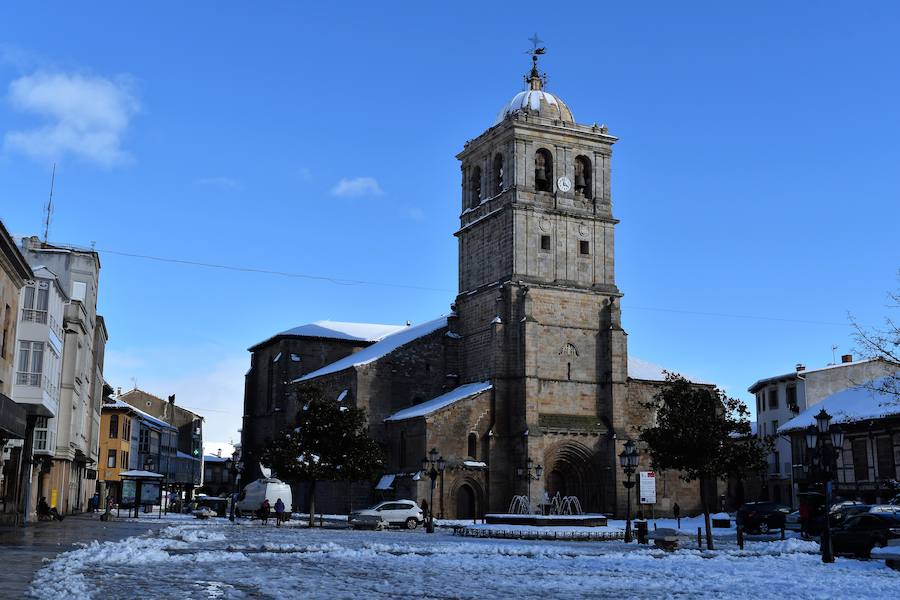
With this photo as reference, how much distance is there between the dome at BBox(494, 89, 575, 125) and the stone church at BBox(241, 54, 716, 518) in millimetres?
112

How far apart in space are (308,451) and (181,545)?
2192 cm

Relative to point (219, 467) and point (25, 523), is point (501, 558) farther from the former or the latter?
point (219, 467)

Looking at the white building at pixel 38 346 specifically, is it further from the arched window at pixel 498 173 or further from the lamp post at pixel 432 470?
the arched window at pixel 498 173

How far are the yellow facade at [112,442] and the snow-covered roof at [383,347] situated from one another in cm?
1765

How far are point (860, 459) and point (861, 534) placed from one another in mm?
29821

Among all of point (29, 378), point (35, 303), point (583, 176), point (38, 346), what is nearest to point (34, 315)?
point (35, 303)

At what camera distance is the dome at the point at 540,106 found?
61.9 m

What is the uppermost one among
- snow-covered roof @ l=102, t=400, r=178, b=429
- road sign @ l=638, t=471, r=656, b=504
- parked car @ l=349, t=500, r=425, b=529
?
snow-covered roof @ l=102, t=400, r=178, b=429

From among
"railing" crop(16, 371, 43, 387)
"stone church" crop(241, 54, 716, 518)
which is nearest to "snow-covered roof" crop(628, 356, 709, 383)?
"stone church" crop(241, 54, 716, 518)

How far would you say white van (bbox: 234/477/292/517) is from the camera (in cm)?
5606

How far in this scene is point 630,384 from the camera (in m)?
60.7

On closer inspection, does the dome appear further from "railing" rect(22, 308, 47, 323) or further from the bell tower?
"railing" rect(22, 308, 47, 323)

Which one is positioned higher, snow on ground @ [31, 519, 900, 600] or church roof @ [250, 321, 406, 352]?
church roof @ [250, 321, 406, 352]

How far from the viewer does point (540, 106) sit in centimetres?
6216
